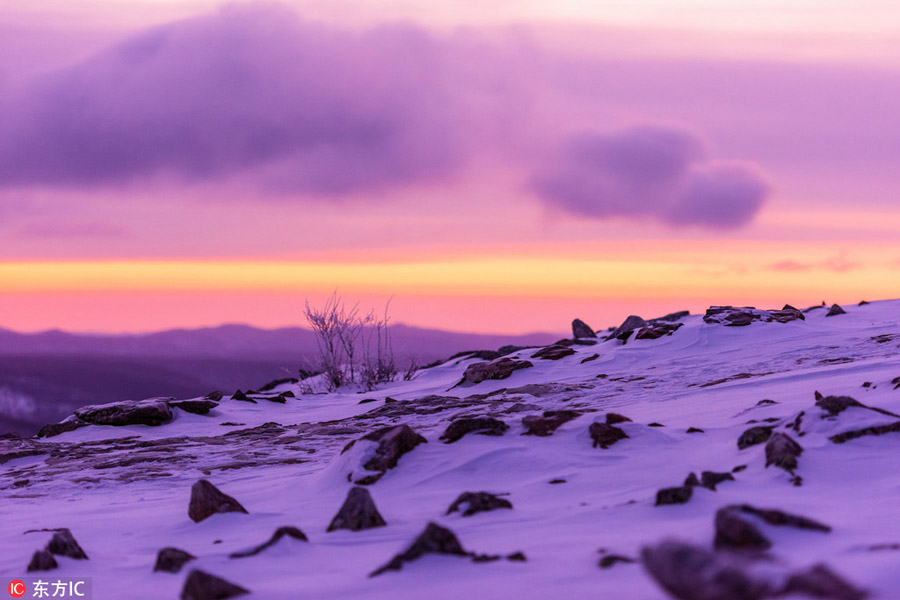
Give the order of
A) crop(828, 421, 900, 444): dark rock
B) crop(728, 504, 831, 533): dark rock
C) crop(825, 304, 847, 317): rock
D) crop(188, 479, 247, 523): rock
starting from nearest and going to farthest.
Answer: crop(728, 504, 831, 533): dark rock < crop(188, 479, 247, 523): rock < crop(828, 421, 900, 444): dark rock < crop(825, 304, 847, 317): rock

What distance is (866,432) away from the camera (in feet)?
16.7

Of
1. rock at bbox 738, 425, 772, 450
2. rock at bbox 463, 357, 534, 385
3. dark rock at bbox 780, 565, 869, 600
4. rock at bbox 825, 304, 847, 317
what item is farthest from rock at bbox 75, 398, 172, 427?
rock at bbox 825, 304, 847, 317

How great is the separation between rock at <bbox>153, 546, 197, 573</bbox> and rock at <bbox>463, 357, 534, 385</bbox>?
8365mm

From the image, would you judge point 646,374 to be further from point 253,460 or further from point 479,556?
point 479,556

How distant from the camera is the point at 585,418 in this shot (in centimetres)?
619

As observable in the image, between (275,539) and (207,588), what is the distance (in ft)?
2.74

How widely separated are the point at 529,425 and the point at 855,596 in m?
4.06

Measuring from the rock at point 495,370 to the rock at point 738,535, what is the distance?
8809 mm

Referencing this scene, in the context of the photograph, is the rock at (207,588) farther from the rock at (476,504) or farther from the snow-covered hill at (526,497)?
the rock at (476,504)

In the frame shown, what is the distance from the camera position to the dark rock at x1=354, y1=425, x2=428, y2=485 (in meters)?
5.53

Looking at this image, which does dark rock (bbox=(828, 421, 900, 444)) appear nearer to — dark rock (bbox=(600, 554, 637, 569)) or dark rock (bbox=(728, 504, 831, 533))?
dark rock (bbox=(728, 504, 831, 533))

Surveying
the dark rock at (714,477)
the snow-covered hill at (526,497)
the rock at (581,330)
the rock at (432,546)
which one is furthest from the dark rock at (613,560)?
the rock at (581,330)

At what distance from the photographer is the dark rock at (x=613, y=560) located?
3.17 m

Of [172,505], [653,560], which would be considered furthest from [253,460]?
[653,560]
